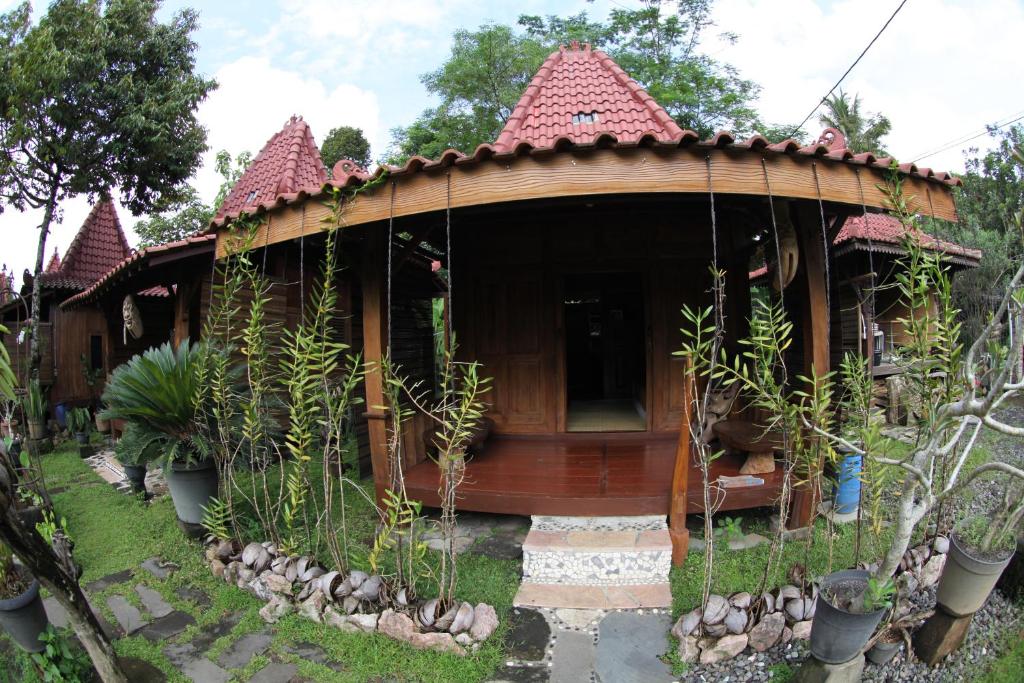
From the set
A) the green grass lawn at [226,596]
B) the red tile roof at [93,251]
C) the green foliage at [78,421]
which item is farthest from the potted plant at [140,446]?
the red tile roof at [93,251]

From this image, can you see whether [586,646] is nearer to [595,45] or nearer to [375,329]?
[375,329]

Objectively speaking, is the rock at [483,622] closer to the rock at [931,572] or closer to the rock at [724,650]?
the rock at [724,650]

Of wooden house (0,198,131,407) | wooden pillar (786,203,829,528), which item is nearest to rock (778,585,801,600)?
wooden pillar (786,203,829,528)

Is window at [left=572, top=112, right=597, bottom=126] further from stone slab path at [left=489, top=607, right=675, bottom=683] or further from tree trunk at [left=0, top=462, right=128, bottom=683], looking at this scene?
tree trunk at [left=0, top=462, right=128, bottom=683]

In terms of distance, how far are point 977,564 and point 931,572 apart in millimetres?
857

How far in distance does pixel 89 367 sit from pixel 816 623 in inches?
499

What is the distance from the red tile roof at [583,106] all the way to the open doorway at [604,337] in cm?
370

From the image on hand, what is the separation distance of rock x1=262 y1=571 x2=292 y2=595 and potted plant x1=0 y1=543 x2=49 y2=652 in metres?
1.02

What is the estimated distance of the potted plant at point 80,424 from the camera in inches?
314

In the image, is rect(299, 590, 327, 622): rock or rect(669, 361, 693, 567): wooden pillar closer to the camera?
rect(299, 590, 327, 622): rock

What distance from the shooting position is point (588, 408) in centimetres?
789

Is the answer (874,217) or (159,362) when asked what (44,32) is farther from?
(874,217)

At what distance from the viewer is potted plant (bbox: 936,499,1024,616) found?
7.39 ft

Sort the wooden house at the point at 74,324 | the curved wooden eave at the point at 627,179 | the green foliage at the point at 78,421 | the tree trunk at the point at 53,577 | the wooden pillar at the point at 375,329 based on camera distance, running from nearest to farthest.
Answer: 1. the tree trunk at the point at 53,577
2. the curved wooden eave at the point at 627,179
3. the wooden pillar at the point at 375,329
4. the green foliage at the point at 78,421
5. the wooden house at the point at 74,324
